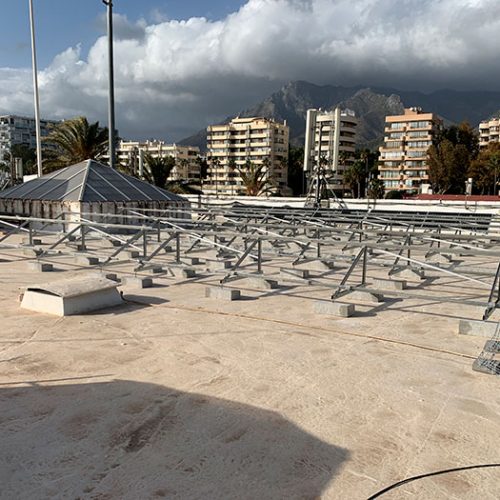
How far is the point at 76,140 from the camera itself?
39.2m

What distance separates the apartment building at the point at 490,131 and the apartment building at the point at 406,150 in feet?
62.3

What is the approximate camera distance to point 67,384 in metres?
6.18

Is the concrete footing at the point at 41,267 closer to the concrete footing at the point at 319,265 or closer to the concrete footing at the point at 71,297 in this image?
the concrete footing at the point at 71,297

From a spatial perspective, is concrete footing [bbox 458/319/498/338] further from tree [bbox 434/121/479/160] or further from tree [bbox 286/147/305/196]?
tree [bbox 286/147/305/196]

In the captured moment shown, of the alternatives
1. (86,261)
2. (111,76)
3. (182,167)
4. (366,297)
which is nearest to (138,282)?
(86,261)

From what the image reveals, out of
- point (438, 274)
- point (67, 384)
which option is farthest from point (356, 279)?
point (67, 384)

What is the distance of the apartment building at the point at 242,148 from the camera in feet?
382

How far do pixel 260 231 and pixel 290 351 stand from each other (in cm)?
1062

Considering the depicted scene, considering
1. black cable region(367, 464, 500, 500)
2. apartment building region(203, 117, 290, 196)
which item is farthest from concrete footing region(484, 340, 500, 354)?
apartment building region(203, 117, 290, 196)

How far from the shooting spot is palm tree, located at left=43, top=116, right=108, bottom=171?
39.0m

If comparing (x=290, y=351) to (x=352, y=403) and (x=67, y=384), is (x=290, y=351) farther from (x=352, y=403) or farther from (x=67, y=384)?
(x=67, y=384)

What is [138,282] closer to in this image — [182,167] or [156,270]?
[156,270]

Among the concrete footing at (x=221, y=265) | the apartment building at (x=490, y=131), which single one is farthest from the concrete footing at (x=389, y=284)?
the apartment building at (x=490, y=131)

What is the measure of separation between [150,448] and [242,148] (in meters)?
123
